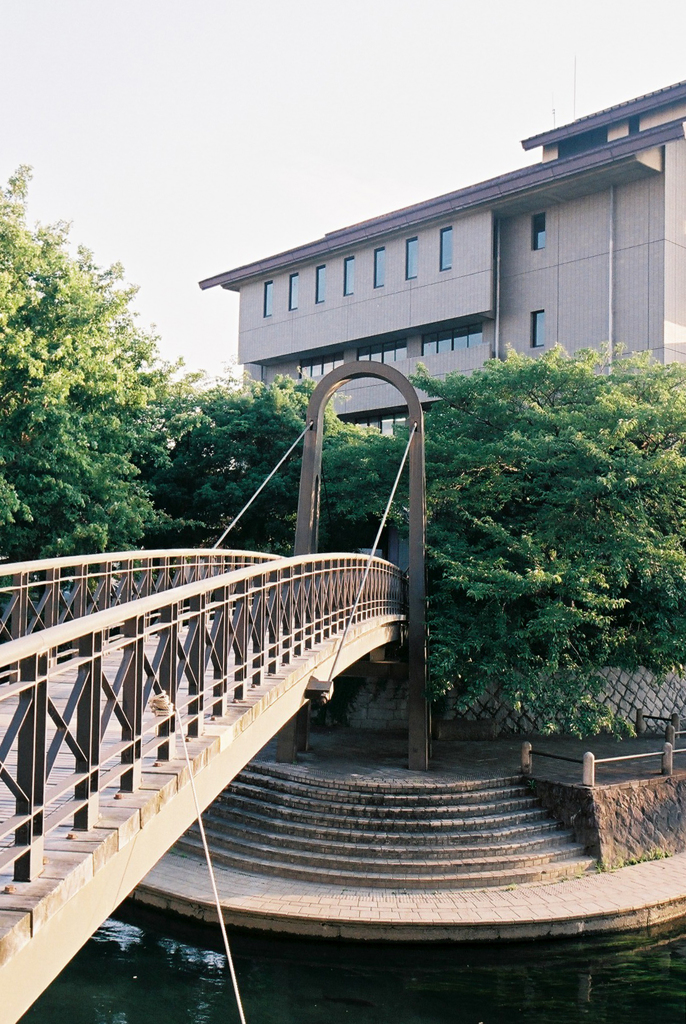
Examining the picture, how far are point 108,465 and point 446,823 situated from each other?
30.6ft

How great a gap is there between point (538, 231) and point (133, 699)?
26403 mm

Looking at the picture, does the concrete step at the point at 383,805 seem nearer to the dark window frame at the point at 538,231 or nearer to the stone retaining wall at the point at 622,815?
the stone retaining wall at the point at 622,815

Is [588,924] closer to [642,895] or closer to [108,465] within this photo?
[642,895]

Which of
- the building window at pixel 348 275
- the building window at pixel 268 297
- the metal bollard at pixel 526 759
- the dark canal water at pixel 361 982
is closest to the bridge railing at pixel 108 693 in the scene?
the dark canal water at pixel 361 982

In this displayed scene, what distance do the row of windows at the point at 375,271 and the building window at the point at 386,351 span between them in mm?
1953

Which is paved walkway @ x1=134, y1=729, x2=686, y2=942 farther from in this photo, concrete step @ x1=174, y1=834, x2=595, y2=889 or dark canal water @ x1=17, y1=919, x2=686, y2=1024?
dark canal water @ x1=17, y1=919, x2=686, y2=1024

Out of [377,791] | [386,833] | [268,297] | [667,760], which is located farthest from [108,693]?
[268,297]

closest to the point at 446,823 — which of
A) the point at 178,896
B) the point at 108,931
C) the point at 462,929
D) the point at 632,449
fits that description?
the point at 462,929

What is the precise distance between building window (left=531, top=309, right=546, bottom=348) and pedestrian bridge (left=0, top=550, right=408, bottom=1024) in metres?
21.0

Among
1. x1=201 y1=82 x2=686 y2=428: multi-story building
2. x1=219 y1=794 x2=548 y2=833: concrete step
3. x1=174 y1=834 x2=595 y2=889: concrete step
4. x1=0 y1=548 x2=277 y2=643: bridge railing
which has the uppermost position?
x1=201 y1=82 x2=686 y2=428: multi-story building

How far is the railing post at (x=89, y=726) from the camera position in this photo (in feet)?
13.6

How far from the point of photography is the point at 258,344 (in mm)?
34531

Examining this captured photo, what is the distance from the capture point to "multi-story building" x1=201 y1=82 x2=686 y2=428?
83.9ft

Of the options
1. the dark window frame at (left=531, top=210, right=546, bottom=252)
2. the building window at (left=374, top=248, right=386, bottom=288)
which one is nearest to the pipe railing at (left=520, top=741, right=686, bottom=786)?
the dark window frame at (left=531, top=210, right=546, bottom=252)
